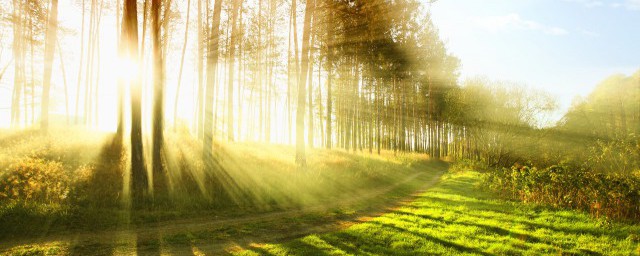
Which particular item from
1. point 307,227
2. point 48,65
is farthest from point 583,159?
point 48,65

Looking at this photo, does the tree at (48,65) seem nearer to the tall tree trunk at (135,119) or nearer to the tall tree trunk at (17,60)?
the tall tree trunk at (17,60)

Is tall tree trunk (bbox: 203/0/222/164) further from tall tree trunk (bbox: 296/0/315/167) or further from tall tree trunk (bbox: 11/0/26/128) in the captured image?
tall tree trunk (bbox: 11/0/26/128)

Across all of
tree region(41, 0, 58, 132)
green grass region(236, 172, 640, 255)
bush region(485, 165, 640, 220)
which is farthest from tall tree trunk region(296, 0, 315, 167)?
tree region(41, 0, 58, 132)

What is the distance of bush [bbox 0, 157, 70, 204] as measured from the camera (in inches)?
364

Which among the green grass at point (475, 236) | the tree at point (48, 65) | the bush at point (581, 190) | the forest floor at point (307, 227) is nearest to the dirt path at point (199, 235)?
the forest floor at point (307, 227)

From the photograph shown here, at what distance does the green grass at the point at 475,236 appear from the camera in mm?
6867

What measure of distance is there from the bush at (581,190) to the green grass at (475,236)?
0.83 metres

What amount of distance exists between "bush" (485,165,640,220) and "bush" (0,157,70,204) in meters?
16.2

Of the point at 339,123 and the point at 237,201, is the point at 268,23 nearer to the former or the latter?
the point at 339,123

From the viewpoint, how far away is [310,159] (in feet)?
66.9

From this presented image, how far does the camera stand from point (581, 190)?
417 inches

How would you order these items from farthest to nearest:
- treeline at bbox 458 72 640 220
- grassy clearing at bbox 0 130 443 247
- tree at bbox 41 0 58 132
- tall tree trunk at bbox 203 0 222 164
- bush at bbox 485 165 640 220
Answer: tree at bbox 41 0 58 132 < tall tree trunk at bbox 203 0 222 164 < treeline at bbox 458 72 640 220 < bush at bbox 485 165 640 220 < grassy clearing at bbox 0 130 443 247

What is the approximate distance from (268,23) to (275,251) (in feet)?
80.0

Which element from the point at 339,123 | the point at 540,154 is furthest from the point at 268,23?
the point at 540,154
